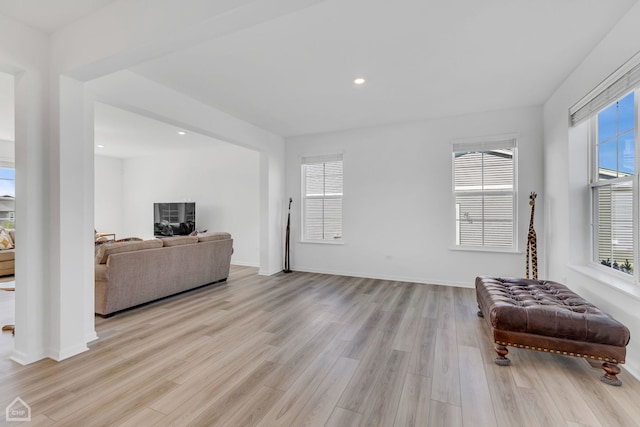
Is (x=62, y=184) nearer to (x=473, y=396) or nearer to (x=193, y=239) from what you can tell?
(x=193, y=239)

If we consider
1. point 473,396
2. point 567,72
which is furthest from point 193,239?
point 567,72

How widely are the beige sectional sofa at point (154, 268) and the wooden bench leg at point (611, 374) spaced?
458 cm

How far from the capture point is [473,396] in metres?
1.92

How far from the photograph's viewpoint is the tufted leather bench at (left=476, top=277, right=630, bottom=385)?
6.76 ft

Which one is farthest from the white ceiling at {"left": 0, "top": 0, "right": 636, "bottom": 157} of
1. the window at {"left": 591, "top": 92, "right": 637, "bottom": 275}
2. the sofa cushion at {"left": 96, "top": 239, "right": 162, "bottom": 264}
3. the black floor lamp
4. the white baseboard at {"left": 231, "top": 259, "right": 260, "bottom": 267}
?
the white baseboard at {"left": 231, "top": 259, "right": 260, "bottom": 267}

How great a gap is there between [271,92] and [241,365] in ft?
10.1

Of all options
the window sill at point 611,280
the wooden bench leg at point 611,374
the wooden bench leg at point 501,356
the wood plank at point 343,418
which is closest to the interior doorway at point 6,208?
the wood plank at point 343,418

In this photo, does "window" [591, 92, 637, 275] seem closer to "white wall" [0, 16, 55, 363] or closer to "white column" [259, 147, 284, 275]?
"white column" [259, 147, 284, 275]

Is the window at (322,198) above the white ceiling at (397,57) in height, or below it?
below

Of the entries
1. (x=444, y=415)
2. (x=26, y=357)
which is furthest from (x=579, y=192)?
(x=26, y=357)

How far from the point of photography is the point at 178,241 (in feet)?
13.8

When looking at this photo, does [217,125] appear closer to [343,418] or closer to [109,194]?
[343,418]

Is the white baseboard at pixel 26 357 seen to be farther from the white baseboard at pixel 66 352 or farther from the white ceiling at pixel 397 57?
the white ceiling at pixel 397 57

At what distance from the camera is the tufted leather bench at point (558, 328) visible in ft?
6.76
